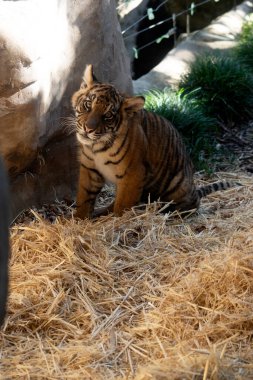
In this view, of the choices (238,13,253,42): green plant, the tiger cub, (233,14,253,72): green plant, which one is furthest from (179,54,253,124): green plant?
the tiger cub

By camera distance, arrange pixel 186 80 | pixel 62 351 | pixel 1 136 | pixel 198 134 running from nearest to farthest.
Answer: pixel 62 351 < pixel 1 136 < pixel 198 134 < pixel 186 80

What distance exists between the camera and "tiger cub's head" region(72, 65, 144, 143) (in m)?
4.61

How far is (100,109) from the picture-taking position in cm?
463

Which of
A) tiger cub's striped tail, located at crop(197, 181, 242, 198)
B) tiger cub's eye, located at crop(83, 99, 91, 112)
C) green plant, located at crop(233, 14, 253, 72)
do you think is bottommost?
tiger cub's striped tail, located at crop(197, 181, 242, 198)

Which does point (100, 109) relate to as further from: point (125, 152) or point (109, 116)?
point (125, 152)

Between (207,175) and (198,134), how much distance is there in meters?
0.58

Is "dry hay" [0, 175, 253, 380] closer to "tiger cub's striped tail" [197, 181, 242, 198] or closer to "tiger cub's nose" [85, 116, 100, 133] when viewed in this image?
"tiger cub's nose" [85, 116, 100, 133]

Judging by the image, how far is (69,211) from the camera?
5363 millimetres

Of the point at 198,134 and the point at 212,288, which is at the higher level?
the point at 212,288

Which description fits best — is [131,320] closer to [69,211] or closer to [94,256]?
[94,256]

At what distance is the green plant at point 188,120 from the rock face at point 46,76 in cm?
83

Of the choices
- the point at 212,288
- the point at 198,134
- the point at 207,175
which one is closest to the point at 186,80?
the point at 198,134

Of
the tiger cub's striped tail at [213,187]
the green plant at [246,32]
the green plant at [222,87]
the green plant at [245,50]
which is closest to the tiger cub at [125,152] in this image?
the tiger cub's striped tail at [213,187]

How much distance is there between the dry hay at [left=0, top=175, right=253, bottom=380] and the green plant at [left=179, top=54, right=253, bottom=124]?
9.96ft
